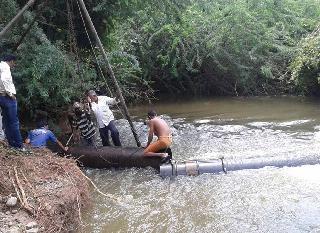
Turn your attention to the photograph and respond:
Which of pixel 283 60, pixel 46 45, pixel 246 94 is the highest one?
pixel 46 45

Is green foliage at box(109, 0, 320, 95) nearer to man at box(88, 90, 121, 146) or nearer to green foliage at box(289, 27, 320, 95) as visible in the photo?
green foliage at box(289, 27, 320, 95)

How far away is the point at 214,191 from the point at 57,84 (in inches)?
186

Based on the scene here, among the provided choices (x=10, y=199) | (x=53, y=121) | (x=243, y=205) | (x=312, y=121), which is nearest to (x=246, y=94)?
(x=312, y=121)

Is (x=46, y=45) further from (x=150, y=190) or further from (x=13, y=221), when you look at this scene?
(x=13, y=221)

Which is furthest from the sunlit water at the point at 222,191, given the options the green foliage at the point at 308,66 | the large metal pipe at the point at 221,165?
the green foliage at the point at 308,66

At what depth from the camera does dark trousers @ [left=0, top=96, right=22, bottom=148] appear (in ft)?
28.5

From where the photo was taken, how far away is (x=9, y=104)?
8.66 m

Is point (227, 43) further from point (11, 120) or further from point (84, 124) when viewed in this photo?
point (11, 120)

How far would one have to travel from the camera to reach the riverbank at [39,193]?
6.47m

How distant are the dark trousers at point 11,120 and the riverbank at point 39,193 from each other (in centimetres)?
52

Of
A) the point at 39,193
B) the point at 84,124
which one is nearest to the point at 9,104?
the point at 39,193

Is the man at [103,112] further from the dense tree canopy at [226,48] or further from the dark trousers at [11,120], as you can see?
the dense tree canopy at [226,48]

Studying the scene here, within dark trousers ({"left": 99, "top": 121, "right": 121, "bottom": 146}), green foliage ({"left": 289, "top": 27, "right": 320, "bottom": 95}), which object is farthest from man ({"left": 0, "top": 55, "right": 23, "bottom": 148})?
Result: green foliage ({"left": 289, "top": 27, "right": 320, "bottom": 95})

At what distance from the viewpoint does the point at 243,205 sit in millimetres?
7926
